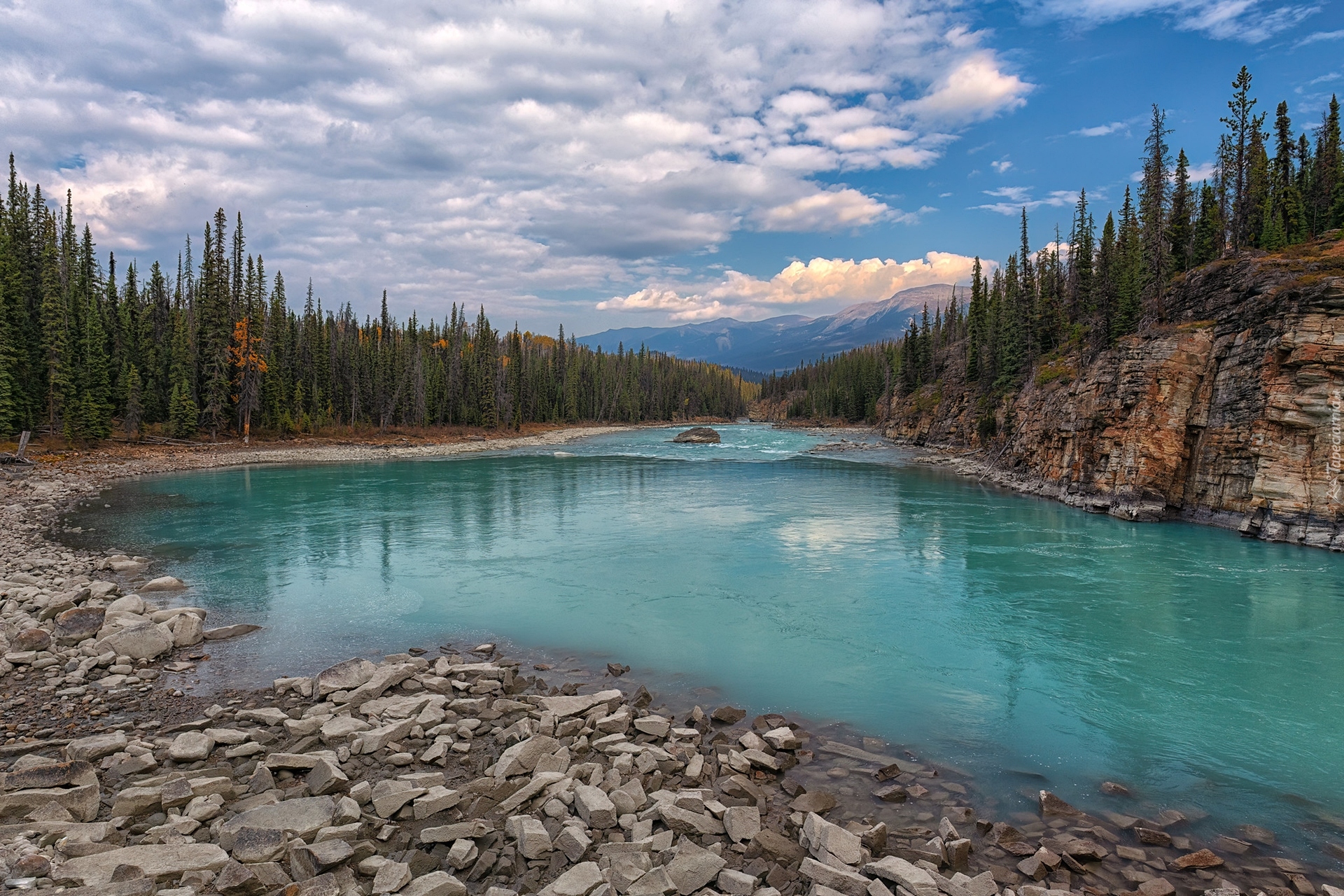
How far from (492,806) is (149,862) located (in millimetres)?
3017

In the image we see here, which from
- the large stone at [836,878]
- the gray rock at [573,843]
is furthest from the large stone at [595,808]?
the large stone at [836,878]

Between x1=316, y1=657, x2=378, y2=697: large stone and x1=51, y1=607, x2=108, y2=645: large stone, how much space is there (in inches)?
189

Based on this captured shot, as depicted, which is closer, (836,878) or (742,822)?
(836,878)

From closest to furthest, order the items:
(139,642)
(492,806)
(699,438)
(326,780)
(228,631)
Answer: (492,806), (326,780), (139,642), (228,631), (699,438)

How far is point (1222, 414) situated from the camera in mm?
28734

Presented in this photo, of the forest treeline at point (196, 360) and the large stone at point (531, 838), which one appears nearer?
the large stone at point (531, 838)

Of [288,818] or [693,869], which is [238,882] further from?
[693,869]

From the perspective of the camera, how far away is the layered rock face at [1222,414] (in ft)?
80.4

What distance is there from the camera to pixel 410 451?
62875 mm

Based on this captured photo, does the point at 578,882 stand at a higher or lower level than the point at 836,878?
higher

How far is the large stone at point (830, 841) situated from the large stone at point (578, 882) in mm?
2184

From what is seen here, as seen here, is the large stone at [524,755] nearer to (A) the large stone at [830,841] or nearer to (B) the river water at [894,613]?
(A) the large stone at [830,841]

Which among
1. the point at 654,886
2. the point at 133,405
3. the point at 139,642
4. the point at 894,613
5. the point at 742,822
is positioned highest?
the point at 133,405

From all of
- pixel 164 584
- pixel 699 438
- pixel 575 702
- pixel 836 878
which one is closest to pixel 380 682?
pixel 575 702
